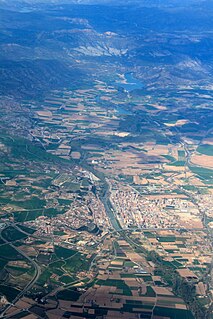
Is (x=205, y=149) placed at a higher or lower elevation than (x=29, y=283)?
higher

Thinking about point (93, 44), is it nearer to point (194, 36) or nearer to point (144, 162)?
point (194, 36)

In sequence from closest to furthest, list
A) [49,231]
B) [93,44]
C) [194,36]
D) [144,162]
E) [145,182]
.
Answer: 1. [49,231]
2. [145,182]
3. [144,162]
4. [93,44]
5. [194,36]

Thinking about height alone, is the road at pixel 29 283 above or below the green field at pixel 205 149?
below

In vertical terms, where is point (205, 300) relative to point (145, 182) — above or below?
below

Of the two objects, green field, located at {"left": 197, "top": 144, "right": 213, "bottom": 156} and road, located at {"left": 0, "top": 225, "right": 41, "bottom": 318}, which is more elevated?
green field, located at {"left": 197, "top": 144, "right": 213, "bottom": 156}

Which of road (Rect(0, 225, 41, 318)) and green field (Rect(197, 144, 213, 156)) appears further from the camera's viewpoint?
green field (Rect(197, 144, 213, 156))

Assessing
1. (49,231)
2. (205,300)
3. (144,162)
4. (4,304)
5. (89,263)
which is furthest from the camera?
(144,162)

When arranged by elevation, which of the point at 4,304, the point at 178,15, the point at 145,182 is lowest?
the point at 4,304

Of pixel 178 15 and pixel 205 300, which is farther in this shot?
pixel 178 15

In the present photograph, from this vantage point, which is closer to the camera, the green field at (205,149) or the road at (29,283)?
the road at (29,283)

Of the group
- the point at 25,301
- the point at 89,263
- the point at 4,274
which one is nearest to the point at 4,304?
the point at 25,301

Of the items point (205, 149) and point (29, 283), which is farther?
point (205, 149)
